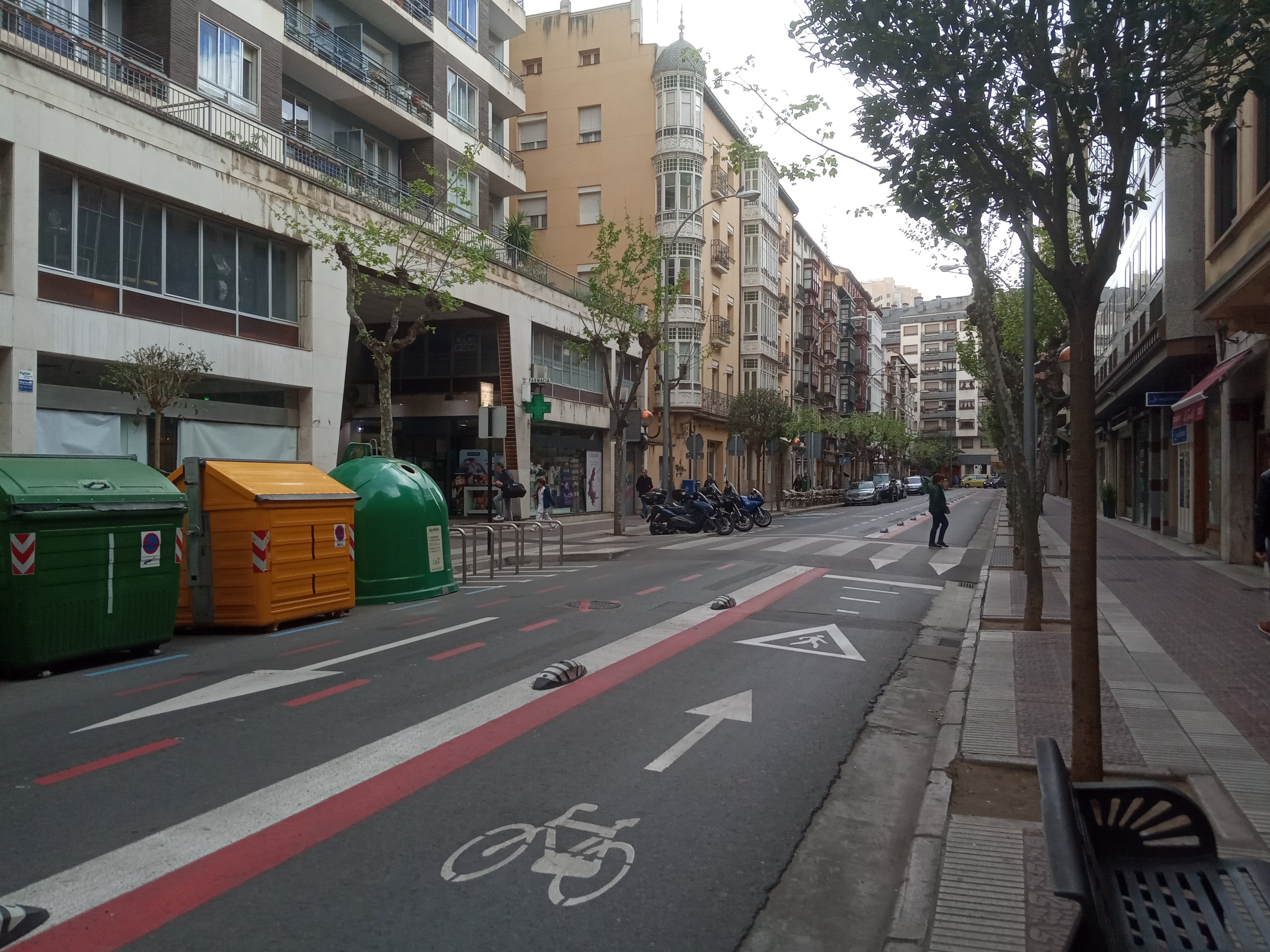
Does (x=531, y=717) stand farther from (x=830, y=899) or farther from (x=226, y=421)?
(x=226, y=421)

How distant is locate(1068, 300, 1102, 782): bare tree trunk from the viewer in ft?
16.1

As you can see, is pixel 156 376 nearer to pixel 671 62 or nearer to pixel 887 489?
pixel 671 62

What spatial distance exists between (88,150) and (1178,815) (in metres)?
19.0

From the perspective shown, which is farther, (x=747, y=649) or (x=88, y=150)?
(x=88, y=150)

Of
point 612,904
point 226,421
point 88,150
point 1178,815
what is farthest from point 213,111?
point 1178,815

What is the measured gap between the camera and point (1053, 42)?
508cm

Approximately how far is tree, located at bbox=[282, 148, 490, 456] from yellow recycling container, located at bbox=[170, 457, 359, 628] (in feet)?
20.9

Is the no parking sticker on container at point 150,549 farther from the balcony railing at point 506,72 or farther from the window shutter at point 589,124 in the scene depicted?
the window shutter at point 589,124

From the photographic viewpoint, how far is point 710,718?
7023 mm

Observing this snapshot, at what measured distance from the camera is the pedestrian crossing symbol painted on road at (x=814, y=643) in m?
9.77

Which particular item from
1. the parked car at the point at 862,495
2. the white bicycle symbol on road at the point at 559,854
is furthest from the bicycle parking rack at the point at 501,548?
the parked car at the point at 862,495

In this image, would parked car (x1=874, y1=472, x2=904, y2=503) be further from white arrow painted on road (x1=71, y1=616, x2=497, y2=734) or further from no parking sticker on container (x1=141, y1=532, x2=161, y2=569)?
no parking sticker on container (x1=141, y1=532, x2=161, y2=569)

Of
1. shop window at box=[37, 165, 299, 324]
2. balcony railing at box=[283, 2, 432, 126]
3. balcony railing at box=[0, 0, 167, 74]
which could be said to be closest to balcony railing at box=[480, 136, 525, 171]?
balcony railing at box=[283, 2, 432, 126]

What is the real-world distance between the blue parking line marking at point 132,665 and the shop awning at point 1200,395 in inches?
613
